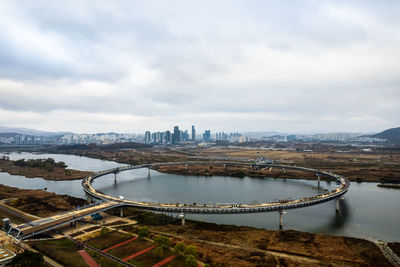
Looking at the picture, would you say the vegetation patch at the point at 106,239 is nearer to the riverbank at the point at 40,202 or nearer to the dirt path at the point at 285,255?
the dirt path at the point at 285,255

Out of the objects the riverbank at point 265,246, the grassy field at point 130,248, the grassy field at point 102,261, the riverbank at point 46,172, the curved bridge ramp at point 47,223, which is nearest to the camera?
the grassy field at point 102,261

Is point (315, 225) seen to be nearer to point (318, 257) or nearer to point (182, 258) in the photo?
point (318, 257)

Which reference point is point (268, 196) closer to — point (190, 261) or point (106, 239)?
point (190, 261)

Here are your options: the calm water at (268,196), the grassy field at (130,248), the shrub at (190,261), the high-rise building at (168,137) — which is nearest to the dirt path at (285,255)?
the grassy field at (130,248)

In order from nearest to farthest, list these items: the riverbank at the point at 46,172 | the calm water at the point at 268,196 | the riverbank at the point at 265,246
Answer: the riverbank at the point at 265,246 → the calm water at the point at 268,196 → the riverbank at the point at 46,172

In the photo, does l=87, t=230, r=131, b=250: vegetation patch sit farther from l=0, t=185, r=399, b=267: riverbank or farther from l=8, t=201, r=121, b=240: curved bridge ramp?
l=8, t=201, r=121, b=240: curved bridge ramp

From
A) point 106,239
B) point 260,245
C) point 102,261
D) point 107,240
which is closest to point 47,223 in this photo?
point 106,239
